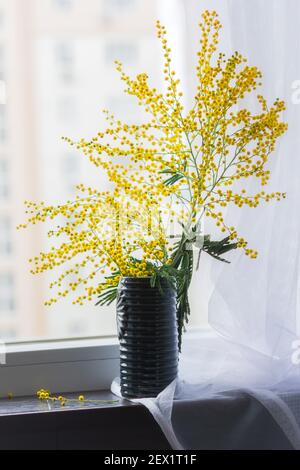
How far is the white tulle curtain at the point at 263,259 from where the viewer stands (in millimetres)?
1222

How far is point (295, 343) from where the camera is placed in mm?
1225

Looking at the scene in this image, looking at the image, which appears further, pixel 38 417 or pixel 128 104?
pixel 128 104

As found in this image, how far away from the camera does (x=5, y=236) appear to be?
4.58 ft

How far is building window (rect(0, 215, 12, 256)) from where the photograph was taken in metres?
1.39

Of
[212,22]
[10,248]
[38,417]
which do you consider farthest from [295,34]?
[38,417]

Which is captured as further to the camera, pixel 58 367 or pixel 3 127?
pixel 3 127

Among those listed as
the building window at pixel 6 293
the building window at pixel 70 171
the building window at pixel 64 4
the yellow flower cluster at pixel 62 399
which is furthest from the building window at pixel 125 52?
the yellow flower cluster at pixel 62 399

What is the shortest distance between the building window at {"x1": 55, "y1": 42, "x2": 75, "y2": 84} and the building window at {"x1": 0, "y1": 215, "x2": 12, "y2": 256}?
35cm

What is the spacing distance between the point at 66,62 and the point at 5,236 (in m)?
0.42

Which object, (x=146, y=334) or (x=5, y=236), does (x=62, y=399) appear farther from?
(x=5, y=236)

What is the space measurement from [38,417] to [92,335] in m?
0.32

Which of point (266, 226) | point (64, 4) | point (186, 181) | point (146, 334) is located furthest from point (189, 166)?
point (64, 4)

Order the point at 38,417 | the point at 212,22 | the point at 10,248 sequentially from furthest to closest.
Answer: the point at 10,248, the point at 212,22, the point at 38,417
